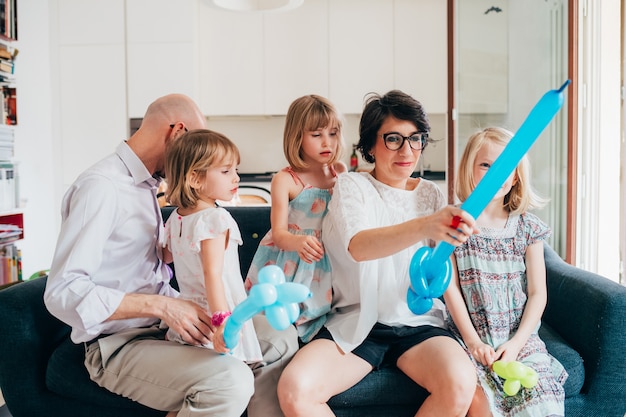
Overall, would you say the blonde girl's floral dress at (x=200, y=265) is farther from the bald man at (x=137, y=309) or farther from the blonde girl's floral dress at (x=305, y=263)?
the blonde girl's floral dress at (x=305, y=263)

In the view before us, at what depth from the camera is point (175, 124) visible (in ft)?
5.67

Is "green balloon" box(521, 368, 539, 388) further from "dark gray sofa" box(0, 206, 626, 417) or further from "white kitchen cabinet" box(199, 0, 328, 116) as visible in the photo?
"white kitchen cabinet" box(199, 0, 328, 116)

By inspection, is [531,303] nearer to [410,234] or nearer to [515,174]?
[515,174]

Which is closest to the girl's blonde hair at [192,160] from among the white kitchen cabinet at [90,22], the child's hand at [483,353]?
the child's hand at [483,353]

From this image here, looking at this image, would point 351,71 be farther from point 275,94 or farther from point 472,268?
point 472,268

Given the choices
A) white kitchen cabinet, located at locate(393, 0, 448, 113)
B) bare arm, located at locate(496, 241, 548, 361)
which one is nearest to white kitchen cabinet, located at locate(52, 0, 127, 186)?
white kitchen cabinet, located at locate(393, 0, 448, 113)

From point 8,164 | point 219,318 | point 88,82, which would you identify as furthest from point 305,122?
point 88,82

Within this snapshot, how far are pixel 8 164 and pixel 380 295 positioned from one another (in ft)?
9.33

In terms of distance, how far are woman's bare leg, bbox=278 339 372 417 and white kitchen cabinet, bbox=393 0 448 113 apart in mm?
3773

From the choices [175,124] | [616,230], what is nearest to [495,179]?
[175,124]

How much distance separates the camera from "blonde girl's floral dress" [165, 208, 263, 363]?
148 cm

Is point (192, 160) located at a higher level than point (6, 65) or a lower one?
lower

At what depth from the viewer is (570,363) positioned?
1.58 meters

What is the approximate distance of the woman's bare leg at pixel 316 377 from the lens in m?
1.43
